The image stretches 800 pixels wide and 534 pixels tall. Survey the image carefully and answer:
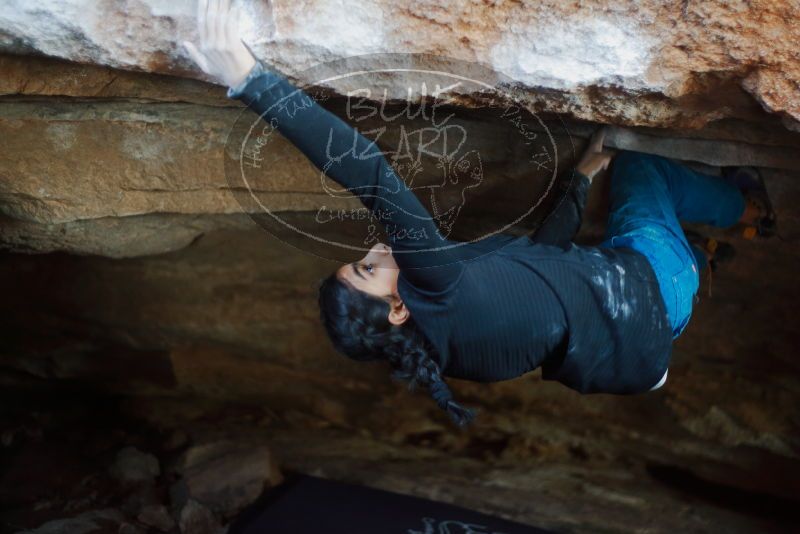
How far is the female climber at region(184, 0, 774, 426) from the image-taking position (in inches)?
37.8

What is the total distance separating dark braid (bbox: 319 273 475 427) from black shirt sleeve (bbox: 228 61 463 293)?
0.62 feet

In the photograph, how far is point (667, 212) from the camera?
1392 millimetres

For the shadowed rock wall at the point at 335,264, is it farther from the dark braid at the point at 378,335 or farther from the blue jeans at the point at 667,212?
the dark braid at the point at 378,335

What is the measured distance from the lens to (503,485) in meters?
2.12

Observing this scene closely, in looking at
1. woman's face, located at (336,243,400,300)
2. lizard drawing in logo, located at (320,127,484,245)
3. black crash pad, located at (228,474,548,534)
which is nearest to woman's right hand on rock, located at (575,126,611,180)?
lizard drawing in logo, located at (320,127,484,245)

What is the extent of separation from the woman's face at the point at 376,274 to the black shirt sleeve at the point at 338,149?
155mm

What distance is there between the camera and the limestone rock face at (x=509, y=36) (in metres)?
1.10

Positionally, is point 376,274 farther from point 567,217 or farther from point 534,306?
point 567,217

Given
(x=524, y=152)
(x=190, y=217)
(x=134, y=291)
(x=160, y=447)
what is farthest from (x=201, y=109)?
(x=160, y=447)

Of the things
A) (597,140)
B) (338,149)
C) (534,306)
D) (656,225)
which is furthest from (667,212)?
(338,149)

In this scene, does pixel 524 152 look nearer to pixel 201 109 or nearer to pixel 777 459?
pixel 201 109

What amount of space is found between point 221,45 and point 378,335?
44 centimetres

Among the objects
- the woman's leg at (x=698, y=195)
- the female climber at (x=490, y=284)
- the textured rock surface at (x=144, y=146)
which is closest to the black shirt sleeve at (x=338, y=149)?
the female climber at (x=490, y=284)

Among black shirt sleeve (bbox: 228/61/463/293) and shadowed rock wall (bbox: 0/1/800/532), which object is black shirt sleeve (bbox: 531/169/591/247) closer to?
shadowed rock wall (bbox: 0/1/800/532)
